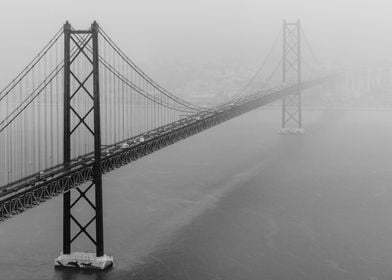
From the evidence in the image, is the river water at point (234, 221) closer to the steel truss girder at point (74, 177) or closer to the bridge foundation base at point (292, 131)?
the steel truss girder at point (74, 177)

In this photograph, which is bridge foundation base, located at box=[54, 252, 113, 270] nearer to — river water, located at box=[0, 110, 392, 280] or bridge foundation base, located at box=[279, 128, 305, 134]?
river water, located at box=[0, 110, 392, 280]

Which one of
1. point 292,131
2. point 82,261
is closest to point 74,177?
point 82,261

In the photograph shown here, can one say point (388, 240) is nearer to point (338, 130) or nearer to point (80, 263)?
point (80, 263)

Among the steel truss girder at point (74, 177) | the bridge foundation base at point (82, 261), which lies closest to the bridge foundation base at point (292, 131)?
the steel truss girder at point (74, 177)

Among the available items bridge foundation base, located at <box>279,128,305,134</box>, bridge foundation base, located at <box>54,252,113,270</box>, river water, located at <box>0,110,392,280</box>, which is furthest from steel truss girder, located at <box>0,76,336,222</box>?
bridge foundation base, located at <box>279,128,305,134</box>

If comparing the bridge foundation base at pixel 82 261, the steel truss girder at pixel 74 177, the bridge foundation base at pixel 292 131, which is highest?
the bridge foundation base at pixel 292 131

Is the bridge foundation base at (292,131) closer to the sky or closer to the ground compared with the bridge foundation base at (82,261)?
closer to the sky

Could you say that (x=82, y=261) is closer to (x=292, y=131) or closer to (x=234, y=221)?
(x=234, y=221)

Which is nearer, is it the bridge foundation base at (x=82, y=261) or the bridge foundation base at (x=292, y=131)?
the bridge foundation base at (x=82, y=261)
